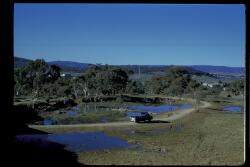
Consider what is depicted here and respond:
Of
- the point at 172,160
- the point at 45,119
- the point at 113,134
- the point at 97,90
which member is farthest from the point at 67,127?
the point at 97,90

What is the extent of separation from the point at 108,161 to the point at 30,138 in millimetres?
7839

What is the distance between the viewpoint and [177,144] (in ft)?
75.8

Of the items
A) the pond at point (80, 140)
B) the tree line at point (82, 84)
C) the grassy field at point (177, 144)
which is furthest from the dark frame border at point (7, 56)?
the tree line at point (82, 84)

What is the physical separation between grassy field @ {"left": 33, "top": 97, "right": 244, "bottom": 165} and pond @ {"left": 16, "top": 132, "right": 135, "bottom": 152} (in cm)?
91

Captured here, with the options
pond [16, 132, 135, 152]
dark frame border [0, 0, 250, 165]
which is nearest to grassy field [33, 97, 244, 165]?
pond [16, 132, 135, 152]

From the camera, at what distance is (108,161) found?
17.9 meters

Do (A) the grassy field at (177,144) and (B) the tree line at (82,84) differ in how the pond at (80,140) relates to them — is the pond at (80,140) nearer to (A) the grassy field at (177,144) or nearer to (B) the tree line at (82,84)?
(A) the grassy field at (177,144)

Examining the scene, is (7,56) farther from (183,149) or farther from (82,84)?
(82,84)

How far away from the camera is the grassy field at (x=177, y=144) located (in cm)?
1803

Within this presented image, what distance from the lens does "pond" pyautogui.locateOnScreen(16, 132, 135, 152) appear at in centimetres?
2230

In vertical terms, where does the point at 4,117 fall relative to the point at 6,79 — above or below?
below

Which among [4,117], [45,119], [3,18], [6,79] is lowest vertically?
[45,119]

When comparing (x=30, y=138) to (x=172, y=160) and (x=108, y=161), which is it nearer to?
(x=108, y=161)

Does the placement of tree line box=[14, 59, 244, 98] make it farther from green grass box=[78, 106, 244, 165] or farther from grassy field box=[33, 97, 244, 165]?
green grass box=[78, 106, 244, 165]
